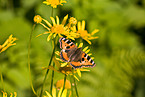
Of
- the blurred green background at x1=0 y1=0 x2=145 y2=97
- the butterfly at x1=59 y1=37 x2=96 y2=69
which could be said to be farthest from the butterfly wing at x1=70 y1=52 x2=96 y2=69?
the blurred green background at x1=0 y1=0 x2=145 y2=97

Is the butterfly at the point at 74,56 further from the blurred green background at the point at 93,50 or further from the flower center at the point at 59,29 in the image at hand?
the blurred green background at the point at 93,50

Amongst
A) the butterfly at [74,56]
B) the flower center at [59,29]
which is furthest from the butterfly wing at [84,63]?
the flower center at [59,29]

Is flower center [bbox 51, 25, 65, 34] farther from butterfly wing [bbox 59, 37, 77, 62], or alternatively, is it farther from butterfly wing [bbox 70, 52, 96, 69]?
butterfly wing [bbox 70, 52, 96, 69]

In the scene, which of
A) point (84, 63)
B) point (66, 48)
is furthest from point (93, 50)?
point (84, 63)

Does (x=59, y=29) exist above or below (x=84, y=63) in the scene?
above

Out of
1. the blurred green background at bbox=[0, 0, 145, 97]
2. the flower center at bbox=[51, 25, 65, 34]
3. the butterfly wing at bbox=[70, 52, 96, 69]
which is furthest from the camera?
the blurred green background at bbox=[0, 0, 145, 97]

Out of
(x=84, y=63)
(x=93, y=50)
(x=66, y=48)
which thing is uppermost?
(x=93, y=50)

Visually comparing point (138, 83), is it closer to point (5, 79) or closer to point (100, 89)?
point (100, 89)

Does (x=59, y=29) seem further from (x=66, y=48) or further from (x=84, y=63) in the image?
(x=84, y=63)
